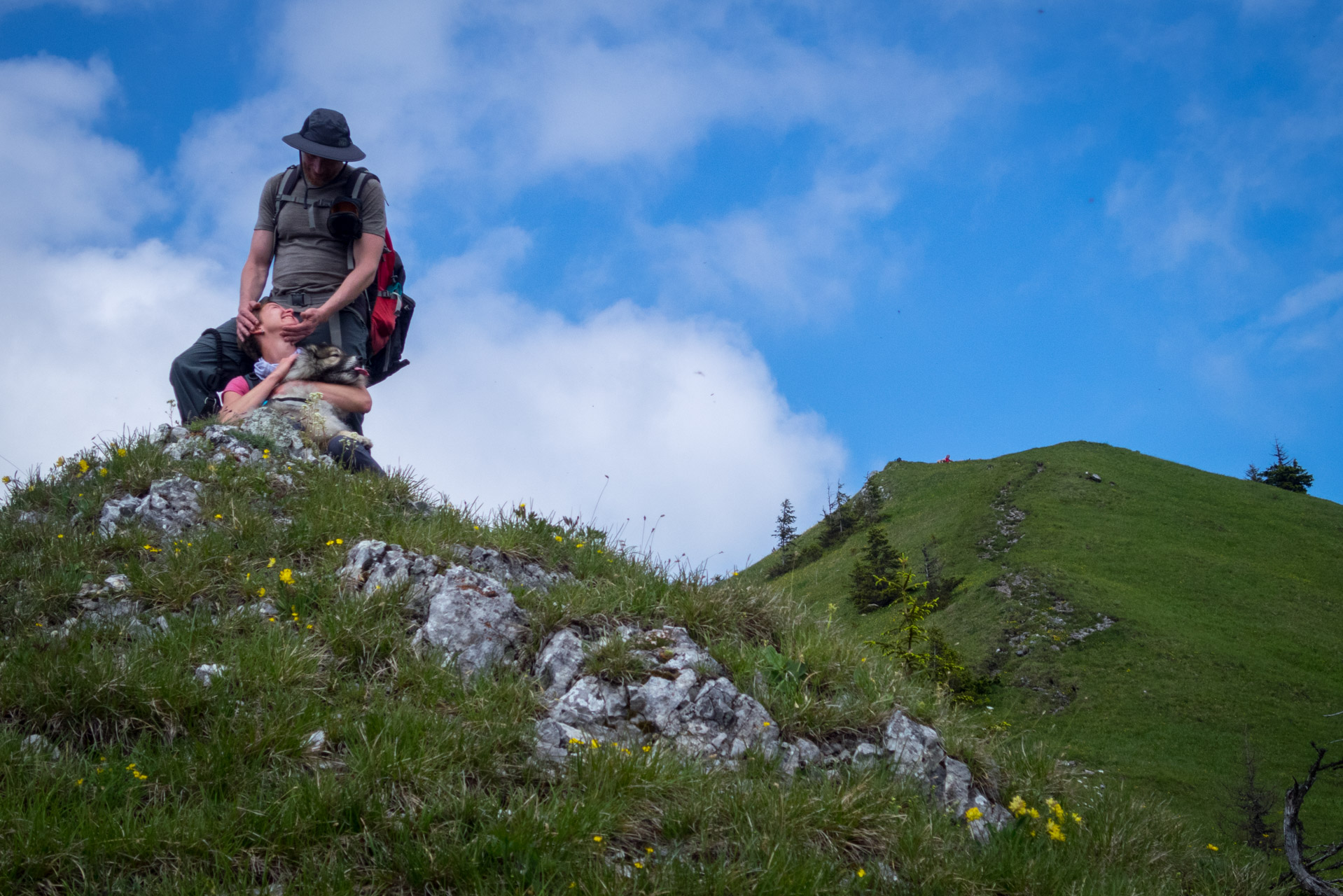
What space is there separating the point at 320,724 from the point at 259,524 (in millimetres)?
2749

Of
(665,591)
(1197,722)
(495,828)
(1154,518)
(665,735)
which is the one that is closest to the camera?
(495,828)

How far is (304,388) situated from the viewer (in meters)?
8.65

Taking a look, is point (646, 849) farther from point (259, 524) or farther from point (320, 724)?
point (259, 524)

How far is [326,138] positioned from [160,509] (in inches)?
159

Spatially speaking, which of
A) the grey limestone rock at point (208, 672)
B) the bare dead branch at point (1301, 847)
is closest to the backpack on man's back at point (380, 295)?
the grey limestone rock at point (208, 672)

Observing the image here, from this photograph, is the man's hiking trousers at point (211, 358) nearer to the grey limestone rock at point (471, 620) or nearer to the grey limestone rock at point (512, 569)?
the grey limestone rock at point (512, 569)

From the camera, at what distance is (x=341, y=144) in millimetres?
8250

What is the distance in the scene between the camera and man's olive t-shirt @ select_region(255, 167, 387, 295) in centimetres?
859

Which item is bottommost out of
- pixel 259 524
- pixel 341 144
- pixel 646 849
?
pixel 646 849

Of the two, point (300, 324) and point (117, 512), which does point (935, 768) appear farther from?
point (300, 324)

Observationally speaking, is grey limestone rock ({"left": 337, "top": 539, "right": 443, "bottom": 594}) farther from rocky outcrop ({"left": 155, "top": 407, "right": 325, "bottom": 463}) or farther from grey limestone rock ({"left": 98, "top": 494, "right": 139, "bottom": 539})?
rocky outcrop ({"left": 155, "top": 407, "right": 325, "bottom": 463})

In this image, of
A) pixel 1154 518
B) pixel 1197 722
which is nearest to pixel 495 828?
pixel 1197 722

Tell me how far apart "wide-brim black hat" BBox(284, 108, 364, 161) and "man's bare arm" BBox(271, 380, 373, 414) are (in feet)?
7.86

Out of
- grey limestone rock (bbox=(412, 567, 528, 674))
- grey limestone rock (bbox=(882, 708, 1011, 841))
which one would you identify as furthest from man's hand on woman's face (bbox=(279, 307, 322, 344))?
grey limestone rock (bbox=(882, 708, 1011, 841))
